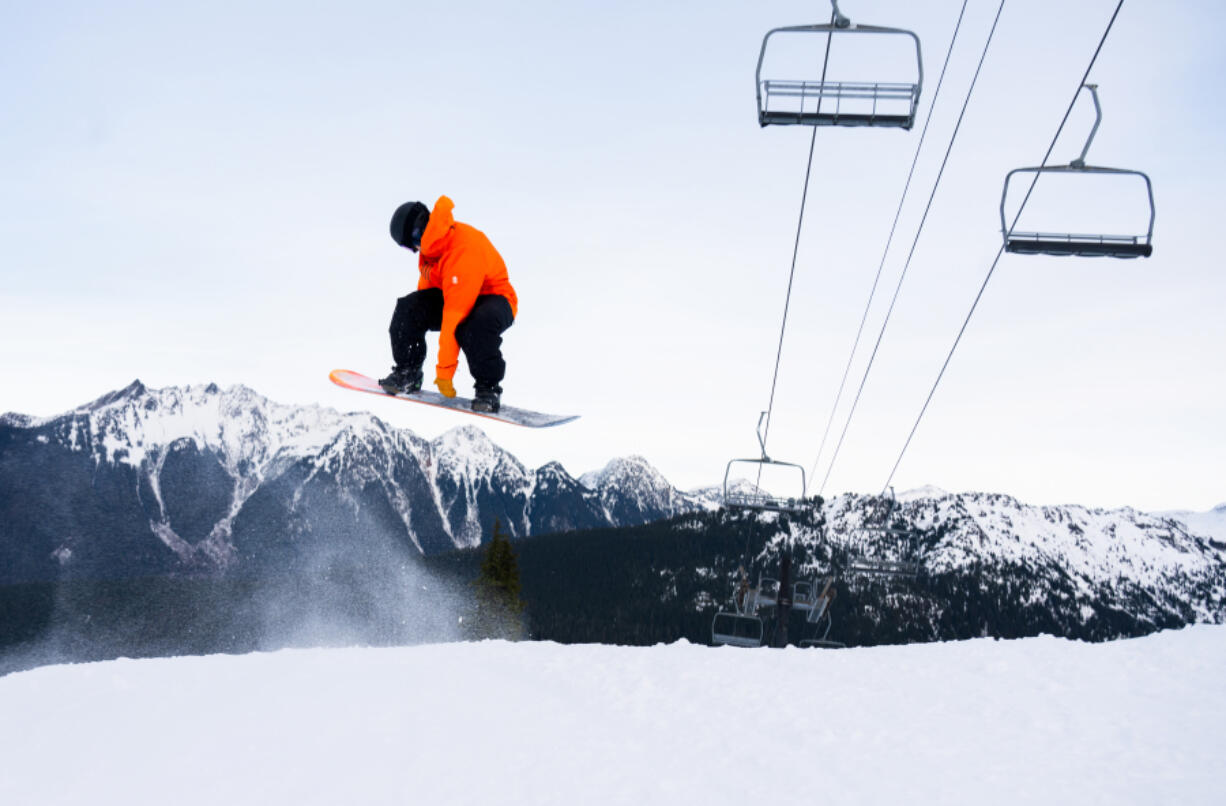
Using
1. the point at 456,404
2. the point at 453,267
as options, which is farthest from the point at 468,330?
the point at 456,404

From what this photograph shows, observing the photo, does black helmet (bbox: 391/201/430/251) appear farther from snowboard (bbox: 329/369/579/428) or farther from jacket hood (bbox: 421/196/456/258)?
snowboard (bbox: 329/369/579/428)

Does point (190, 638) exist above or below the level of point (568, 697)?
below

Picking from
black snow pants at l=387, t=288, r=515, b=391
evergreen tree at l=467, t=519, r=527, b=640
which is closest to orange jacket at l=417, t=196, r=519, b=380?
black snow pants at l=387, t=288, r=515, b=391

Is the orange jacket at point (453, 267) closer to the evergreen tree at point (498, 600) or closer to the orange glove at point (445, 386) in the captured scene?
the orange glove at point (445, 386)

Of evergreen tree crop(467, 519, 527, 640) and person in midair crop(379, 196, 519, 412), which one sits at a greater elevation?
person in midair crop(379, 196, 519, 412)

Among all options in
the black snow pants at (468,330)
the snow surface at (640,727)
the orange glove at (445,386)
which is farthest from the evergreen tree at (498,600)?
the orange glove at (445,386)

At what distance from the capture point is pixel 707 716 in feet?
36.5

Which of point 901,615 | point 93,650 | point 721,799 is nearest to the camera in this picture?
point 721,799

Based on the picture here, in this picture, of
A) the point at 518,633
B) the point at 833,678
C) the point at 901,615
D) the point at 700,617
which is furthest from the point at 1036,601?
the point at 833,678

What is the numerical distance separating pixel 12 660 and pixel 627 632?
391ft

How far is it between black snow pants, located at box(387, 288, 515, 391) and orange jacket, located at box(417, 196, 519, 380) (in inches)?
3.9

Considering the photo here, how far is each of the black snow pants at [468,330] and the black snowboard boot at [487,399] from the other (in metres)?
0.01

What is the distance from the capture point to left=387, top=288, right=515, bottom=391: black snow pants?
6719mm

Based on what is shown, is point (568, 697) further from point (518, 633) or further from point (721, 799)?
point (518, 633)
